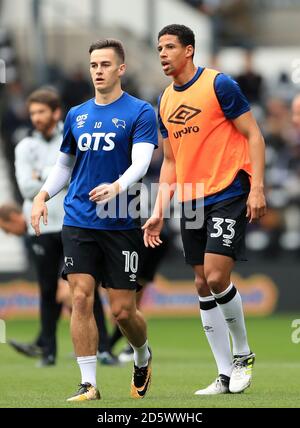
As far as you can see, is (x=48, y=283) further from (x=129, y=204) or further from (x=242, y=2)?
(x=242, y=2)

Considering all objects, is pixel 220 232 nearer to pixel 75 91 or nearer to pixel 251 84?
pixel 75 91

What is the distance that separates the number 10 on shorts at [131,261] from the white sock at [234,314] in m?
0.66

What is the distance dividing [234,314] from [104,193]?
1.55m

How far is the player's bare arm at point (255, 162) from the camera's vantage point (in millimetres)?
9359

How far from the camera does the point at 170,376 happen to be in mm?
11703

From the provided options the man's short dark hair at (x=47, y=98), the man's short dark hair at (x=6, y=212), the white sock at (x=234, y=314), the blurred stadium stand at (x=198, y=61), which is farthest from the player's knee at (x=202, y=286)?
the blurred stadium stand at (x=198, y=61)

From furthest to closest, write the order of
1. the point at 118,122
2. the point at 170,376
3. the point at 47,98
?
the point at 47,98 < the point at 170,376 < the point at 118,122

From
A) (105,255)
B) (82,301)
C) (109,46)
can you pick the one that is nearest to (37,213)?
(105,255)

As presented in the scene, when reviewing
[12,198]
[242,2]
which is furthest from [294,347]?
[242,2]

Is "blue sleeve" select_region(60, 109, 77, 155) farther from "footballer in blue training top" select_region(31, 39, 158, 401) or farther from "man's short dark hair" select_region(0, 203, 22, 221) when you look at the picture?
"man's short dark hair" select_region(0, 203, 22, 221)

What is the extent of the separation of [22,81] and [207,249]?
17.8 m

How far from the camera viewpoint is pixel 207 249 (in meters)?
9.70

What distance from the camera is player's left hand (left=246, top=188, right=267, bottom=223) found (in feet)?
30.7

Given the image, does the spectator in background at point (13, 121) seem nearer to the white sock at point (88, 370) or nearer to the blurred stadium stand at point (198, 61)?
the blurred stadium stand at point (198, 61)
